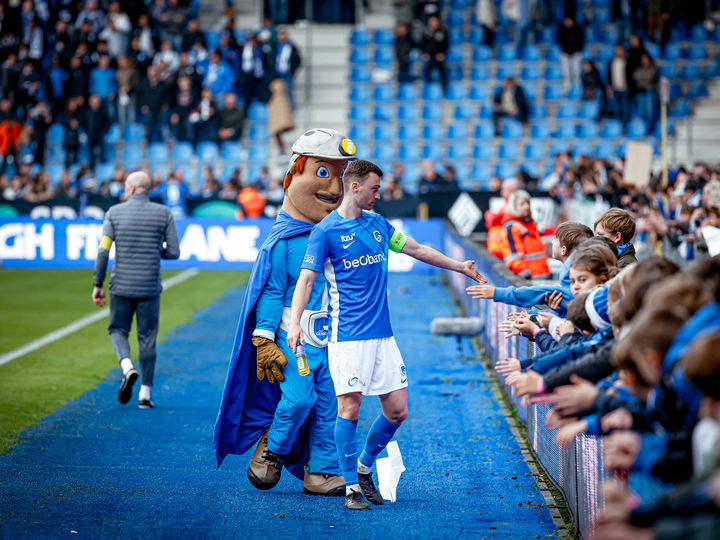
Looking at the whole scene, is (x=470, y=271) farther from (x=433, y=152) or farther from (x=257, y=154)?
(x=257, y=154)

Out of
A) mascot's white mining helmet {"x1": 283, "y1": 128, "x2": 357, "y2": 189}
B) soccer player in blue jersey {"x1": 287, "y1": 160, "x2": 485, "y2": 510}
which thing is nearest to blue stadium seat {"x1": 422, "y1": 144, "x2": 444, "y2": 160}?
mascot's white mining helmet {"x1": 283, "y1": 128, "x2": 357, "y2": 189}

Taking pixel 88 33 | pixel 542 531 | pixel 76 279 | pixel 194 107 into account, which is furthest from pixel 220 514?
pixel 88 33

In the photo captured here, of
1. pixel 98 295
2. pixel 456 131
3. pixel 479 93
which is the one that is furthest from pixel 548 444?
pixel 479 93

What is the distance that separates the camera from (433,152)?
27.1m

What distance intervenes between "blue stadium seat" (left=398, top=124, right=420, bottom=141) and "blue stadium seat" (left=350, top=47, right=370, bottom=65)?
110 inches

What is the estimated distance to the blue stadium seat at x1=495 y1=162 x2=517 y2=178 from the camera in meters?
25.6

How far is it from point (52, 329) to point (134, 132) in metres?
14.9

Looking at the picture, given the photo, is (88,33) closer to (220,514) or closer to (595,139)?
(595,139)

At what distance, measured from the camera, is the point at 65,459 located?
7.26m

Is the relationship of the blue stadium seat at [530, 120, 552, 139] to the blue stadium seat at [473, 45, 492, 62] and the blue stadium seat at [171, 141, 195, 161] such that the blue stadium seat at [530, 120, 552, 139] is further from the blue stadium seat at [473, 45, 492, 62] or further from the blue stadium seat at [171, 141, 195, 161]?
the blue stadium seat at [171, 141, 195, 161]

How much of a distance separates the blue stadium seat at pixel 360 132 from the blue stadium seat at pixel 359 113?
1.89 ft

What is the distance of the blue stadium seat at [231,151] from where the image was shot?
89.6 ft

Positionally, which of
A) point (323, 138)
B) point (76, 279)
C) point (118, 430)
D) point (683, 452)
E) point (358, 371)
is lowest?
point (76, 279)

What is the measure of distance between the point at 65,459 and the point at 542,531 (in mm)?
3522
